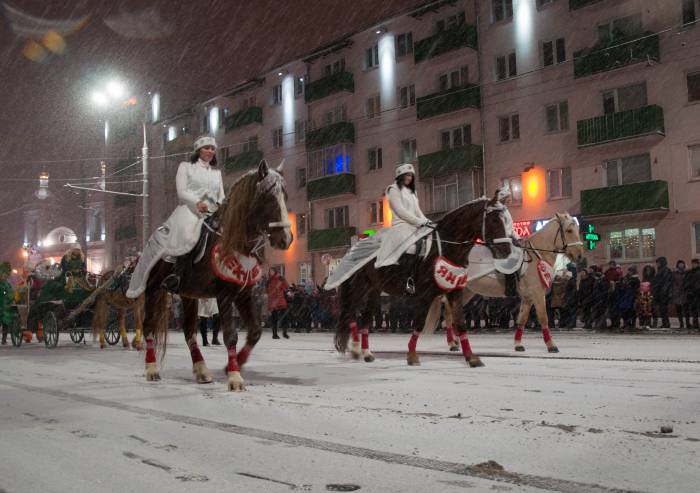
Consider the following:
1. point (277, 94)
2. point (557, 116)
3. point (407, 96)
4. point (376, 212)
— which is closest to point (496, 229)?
point (557, 116)

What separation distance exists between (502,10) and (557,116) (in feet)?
20.8

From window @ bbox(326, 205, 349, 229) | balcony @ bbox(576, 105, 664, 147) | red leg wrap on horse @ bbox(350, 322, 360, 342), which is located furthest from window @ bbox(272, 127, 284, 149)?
red leg wrap on horse @ bbox(350, 322, 360, 342)

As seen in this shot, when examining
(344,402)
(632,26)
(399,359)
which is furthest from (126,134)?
(344,402)

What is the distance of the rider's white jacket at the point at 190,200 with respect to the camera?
817 cm

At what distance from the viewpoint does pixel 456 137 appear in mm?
38094

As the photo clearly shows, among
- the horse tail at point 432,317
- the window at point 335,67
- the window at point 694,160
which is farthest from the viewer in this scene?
the window at point 335,67

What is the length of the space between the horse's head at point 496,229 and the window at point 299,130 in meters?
37.7

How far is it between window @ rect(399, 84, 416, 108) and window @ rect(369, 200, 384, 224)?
5.61 meters

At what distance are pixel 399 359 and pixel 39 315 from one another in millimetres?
11094

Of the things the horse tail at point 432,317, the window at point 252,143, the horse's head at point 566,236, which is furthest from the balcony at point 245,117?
the horse tail at point 432,317

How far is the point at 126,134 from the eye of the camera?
6675 cm

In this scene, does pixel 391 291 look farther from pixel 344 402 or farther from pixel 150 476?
pixel 150 476

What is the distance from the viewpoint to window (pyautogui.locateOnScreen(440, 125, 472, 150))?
37469mm

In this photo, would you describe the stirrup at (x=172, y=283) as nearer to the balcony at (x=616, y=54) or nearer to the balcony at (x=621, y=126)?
the balcony at (x=616, y=54)
